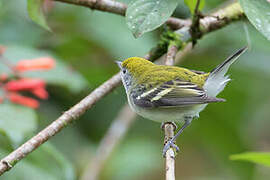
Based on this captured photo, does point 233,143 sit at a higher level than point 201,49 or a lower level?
lower

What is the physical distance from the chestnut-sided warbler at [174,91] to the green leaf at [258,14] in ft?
2.36

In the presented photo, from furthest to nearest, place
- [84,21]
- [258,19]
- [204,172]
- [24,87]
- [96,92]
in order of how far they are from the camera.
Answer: [204,172]
[84,21]
[24,87]
[96,92]
[258,19]

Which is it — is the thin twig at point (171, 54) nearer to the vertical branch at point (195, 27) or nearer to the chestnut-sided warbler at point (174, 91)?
the chestnut-sided warbler at point (174, 91)

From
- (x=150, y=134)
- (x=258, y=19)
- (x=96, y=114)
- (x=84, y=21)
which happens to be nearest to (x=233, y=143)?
(x=150, y=134)

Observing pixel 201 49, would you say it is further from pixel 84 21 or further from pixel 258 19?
pixel 258 19

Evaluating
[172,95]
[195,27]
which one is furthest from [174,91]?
[195,27]

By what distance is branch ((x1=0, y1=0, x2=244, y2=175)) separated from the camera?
244 centimetres

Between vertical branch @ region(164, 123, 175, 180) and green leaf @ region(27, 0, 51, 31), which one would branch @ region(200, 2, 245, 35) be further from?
green leaf @ region(27, 0, 51, 31)

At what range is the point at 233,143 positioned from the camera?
4992mm

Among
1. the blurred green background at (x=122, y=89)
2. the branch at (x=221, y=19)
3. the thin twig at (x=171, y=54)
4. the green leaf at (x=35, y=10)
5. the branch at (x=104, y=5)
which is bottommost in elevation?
the blurred green background at (x=122, y=89)

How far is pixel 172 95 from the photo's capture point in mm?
3611

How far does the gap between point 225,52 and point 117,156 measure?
1.85m

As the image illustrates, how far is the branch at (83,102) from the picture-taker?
244 cm

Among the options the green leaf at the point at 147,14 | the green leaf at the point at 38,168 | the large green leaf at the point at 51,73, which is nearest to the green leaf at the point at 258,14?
the green leaf at the point at 147,14
